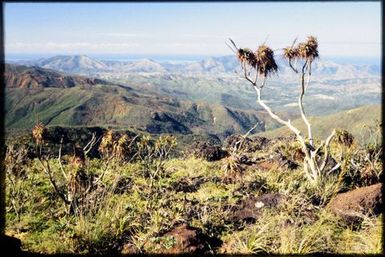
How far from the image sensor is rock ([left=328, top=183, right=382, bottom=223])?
721 cm

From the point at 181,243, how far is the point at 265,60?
5.79m

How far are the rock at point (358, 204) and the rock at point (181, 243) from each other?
98.3 inches

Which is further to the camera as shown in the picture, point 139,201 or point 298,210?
point 139,201

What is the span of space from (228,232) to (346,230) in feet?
5.89

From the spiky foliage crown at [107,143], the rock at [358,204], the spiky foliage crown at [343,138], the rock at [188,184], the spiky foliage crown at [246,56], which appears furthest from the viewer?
the spiky foliage crown at [343,138]

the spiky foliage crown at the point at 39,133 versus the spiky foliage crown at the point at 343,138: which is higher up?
the spiky foliage crown at the point at 39,133

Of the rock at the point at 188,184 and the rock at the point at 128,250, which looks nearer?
the rock at the point at 128,250

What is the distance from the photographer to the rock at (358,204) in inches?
284

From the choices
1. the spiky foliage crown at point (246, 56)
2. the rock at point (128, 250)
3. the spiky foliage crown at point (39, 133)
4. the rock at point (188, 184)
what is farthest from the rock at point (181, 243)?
the spiky foliage crown at point (246, 56)

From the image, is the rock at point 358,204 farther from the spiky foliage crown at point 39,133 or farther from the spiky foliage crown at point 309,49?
the spiky foliage crown at point 39,133

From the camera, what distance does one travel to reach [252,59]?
1060 cm

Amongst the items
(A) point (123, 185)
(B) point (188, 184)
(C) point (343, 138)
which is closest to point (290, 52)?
(C) point (343, 138)

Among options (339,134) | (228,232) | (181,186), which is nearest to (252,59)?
(339,134)

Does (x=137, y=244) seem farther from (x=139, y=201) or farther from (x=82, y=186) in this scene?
(x=139, y=201)
